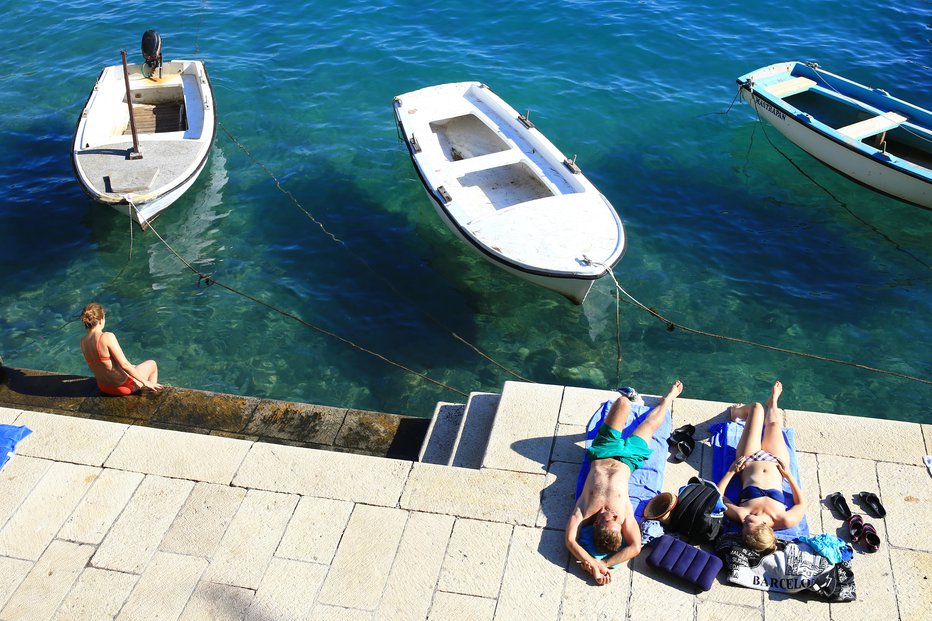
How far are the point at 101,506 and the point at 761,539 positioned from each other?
593 cm

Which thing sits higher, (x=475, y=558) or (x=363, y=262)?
(x=475, y=558)

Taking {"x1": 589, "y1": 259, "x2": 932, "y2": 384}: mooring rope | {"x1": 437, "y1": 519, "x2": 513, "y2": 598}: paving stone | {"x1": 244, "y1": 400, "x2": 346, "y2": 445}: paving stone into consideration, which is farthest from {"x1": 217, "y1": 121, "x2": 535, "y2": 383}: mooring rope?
{"x1": 437, "y1": 519, "x2": 513, "y2": 598}: paving stone

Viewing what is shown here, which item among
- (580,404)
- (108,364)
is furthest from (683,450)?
(108,364)

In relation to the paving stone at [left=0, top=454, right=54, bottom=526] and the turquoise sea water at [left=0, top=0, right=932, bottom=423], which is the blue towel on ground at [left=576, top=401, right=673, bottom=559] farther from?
the paving stone at [left=0, top=454, right=54, bottom=526]

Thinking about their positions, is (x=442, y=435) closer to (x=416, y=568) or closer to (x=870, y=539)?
(x=416, y=568)

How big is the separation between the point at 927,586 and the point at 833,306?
19.6 ft

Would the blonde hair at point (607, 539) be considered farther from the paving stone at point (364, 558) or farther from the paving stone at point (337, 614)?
the paving stone at point (337, 614)

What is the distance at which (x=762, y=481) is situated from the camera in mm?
6898

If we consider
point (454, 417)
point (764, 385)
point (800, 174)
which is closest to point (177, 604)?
point (454, 417)

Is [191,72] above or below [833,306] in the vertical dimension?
above

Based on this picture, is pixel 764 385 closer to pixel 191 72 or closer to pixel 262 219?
pixel 262 219

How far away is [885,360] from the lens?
10469 millimetres

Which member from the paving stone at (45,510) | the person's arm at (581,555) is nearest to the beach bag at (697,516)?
the person's arm at (581,555)

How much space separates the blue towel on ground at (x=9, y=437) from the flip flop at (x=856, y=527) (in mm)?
8010
